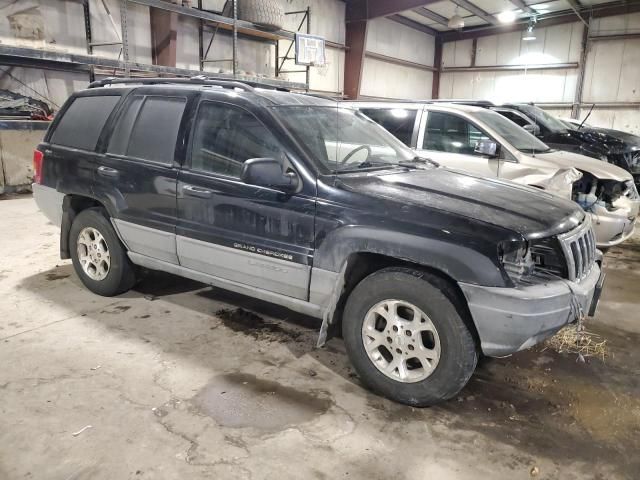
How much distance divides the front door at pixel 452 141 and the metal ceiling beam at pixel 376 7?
32.0 feet

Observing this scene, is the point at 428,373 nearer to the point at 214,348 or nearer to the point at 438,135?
the point at 214,348

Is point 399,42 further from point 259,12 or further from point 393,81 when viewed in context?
point 259,12

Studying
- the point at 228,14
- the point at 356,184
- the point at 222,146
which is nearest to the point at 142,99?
the point at 222,146

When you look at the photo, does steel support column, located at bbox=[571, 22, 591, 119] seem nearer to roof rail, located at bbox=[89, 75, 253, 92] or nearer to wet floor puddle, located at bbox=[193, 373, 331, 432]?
roof rail, located at bbox=[89, 75, 253, 92]

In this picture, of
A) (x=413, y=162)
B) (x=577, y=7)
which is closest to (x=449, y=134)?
(x=413, y=162)

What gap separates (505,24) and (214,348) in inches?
755

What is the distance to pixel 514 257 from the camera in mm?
2400

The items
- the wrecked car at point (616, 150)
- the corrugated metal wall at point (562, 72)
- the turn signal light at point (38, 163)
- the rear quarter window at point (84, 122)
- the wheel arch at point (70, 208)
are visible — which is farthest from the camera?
the corrugated metal wall at point (562, 72)

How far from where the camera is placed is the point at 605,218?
5234 mm

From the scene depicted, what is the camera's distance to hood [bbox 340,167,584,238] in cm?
247

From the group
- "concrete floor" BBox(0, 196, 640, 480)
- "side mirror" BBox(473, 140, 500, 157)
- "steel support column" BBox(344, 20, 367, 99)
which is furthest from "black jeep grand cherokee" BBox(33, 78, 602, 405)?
"steel support column" BBox(344, 20, 367, 99)

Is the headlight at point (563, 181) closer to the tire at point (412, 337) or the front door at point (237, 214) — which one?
the tire at point (412, 337)

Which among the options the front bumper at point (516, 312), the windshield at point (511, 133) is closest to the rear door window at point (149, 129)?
the front bumper at point (516, 312)

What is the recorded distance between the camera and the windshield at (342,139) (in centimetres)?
299
